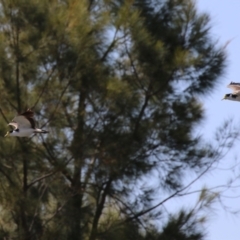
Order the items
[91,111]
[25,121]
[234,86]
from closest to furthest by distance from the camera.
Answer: [234,86] → [25,121] → [91,111]

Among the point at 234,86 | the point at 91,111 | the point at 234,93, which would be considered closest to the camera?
the point at 234,93

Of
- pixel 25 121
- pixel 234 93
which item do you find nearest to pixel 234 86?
pixel 234 93

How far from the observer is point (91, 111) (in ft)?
45.1

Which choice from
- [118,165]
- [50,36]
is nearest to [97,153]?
[118,165]

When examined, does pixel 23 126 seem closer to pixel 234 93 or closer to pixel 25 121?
pixel 25 121

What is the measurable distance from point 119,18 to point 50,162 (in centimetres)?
144

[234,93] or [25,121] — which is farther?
[25,121]

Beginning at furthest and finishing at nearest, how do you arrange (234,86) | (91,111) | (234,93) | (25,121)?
(91,111)
(25,121)
(234,86)
(234,93)

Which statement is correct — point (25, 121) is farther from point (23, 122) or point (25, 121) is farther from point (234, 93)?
point (234, 93)

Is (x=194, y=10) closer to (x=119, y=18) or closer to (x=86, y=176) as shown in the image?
(x=119, y=18)

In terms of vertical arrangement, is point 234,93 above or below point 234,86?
below

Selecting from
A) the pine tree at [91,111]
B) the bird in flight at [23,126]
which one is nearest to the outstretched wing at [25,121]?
the bird in flight at [23,126]

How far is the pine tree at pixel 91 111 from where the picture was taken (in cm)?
1348

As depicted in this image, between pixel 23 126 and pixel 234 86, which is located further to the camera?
pixel 23 126
